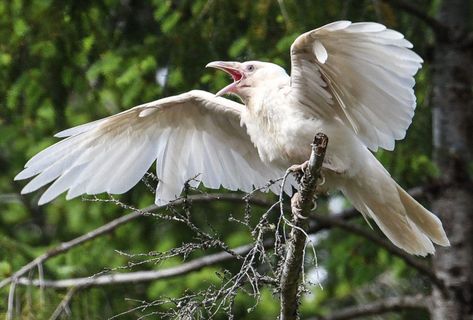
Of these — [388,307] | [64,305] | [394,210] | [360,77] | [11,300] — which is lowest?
[388,307]

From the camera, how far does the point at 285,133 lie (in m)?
5.50

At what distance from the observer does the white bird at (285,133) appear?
5.26 metres

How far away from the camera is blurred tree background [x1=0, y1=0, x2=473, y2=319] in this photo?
7.19 m

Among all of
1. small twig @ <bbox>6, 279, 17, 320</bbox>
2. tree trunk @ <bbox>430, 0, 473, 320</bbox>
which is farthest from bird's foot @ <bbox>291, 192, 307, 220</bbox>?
tree trunk @ <bbox>430, 0, 473, 320</bbox>

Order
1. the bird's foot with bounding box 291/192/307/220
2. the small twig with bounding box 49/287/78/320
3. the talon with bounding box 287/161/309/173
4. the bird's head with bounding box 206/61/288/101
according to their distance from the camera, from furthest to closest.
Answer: the small twig with bounding box 49/287/78/320 → the bird's head with bounding box 206/61/288/101 → the talon with bounding box 287/161/309/173 → the bird's foot with bounding box 291/192/307/220

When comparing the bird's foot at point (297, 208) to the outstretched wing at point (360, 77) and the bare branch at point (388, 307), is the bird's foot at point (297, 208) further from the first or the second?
the bare branch at point (388, 307)

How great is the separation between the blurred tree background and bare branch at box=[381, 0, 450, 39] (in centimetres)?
4

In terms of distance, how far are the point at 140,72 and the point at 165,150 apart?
112cm

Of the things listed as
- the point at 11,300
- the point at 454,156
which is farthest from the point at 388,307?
the point at 11,300

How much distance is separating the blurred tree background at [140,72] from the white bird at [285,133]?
0.72 m

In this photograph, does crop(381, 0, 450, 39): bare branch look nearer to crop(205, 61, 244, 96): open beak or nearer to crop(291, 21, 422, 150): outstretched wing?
crop(205, 61, 244, 96): open beak

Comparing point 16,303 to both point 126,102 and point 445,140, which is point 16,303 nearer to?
point 126,102

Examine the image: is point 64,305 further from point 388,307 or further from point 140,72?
point 388,307

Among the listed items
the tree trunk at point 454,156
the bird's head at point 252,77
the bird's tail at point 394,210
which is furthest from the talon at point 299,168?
the tree trunk at point 454,156
